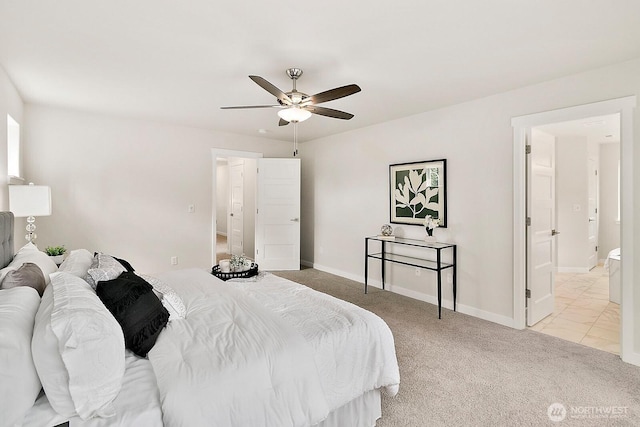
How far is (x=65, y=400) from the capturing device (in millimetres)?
1139

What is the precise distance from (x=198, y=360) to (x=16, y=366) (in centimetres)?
60

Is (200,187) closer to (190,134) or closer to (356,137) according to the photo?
→ (190,134)

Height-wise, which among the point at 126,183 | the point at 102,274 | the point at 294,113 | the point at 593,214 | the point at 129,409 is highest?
the point at 294,113

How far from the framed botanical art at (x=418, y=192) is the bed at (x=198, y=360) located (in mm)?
2422

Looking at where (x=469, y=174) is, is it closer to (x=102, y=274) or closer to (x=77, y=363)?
(x=102, y=274)

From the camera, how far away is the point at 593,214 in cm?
602

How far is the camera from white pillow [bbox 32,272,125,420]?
Result: 112 cm

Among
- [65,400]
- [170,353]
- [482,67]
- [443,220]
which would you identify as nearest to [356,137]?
[443,220]

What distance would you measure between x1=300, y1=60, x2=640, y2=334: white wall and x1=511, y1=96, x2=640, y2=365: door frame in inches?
1.9

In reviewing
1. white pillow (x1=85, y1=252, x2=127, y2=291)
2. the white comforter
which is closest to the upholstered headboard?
white pillow (x1=85, y1=252, x2=127, y2=291)

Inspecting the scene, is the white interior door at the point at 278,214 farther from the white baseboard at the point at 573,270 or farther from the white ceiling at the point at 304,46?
the white baseboard at the point at 573,270

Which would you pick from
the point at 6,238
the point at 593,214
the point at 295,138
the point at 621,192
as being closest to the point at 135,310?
the point at 6,238

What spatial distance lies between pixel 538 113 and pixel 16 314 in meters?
4.08

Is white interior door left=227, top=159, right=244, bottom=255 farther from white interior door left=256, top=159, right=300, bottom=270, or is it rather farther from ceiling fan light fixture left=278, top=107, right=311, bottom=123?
ceiling fan light fixture left=278, top=107, right=311, bottom=123
